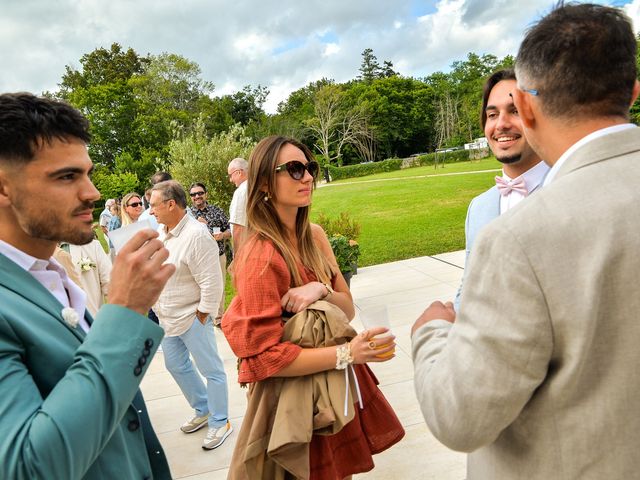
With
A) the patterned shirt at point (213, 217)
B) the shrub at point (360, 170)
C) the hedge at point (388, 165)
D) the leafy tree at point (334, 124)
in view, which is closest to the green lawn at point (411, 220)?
the patterned shirt at point (213, 217)

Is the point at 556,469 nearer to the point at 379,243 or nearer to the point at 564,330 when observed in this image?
the point at 564,330

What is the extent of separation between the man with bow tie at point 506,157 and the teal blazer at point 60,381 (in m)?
2.12

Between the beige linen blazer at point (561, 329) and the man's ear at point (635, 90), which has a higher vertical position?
the man's ear at point (635, 90)

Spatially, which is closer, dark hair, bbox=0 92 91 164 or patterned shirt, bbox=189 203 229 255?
dark hair, bbox=0 92 91 164

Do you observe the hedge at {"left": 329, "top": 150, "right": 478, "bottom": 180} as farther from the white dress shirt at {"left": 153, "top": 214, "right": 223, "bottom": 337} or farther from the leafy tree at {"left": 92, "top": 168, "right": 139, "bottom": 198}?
the white dress shirt at {"left": 153, "top": 214, "right": 223, "bottom": 337}

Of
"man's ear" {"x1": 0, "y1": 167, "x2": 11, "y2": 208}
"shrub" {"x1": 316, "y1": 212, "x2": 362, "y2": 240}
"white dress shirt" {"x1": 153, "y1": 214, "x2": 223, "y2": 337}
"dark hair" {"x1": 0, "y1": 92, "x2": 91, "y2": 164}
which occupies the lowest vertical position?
"shrub" {"x1": 316, "y1": 212, "x2": 362, "y2": 240}

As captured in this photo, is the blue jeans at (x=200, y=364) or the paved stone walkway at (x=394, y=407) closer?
the paved stone walkway at (x=394, y=407)

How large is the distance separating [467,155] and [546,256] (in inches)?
2408

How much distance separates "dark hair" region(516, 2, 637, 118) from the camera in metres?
1.06

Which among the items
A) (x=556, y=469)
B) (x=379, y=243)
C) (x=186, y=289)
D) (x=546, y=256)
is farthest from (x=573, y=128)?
(x=379, y=243)

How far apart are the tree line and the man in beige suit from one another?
13803 mm

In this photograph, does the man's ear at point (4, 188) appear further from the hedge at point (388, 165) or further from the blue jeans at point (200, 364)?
the hedge at point (388, 165)

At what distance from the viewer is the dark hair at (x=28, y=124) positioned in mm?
1209

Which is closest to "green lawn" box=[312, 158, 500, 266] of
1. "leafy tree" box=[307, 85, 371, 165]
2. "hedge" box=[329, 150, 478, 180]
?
"hedge" box=[329, 150, 478, 180]
